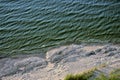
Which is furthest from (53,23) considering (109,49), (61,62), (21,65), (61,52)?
(109,49)

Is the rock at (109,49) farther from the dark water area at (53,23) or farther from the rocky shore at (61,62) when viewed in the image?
the dark water area at (53,23)

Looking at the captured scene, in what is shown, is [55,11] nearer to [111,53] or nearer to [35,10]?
[35,10]

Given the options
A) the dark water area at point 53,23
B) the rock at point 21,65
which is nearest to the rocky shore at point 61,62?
the rock at point 21,65

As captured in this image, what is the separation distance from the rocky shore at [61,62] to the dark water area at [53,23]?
31.7 inches

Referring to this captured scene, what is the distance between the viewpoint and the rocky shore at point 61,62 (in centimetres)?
1161

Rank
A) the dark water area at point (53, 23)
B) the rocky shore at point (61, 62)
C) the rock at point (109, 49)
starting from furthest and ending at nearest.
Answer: the dark water area at point (53, 23)
the rock at point (109, 49)
the rocky shore at point (61, 62)

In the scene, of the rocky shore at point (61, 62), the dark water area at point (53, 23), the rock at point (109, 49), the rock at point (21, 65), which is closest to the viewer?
the rocky shore at point (61, 62)

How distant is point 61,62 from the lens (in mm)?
12312

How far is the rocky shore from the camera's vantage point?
38.1ft

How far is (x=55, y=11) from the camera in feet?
55.2

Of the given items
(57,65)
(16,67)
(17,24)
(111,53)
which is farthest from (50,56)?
(17,24)

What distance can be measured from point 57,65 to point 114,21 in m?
5.21

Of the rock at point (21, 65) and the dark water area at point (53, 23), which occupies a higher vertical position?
the dark water area at point (53, 23)

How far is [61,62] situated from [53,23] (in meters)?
4.07
